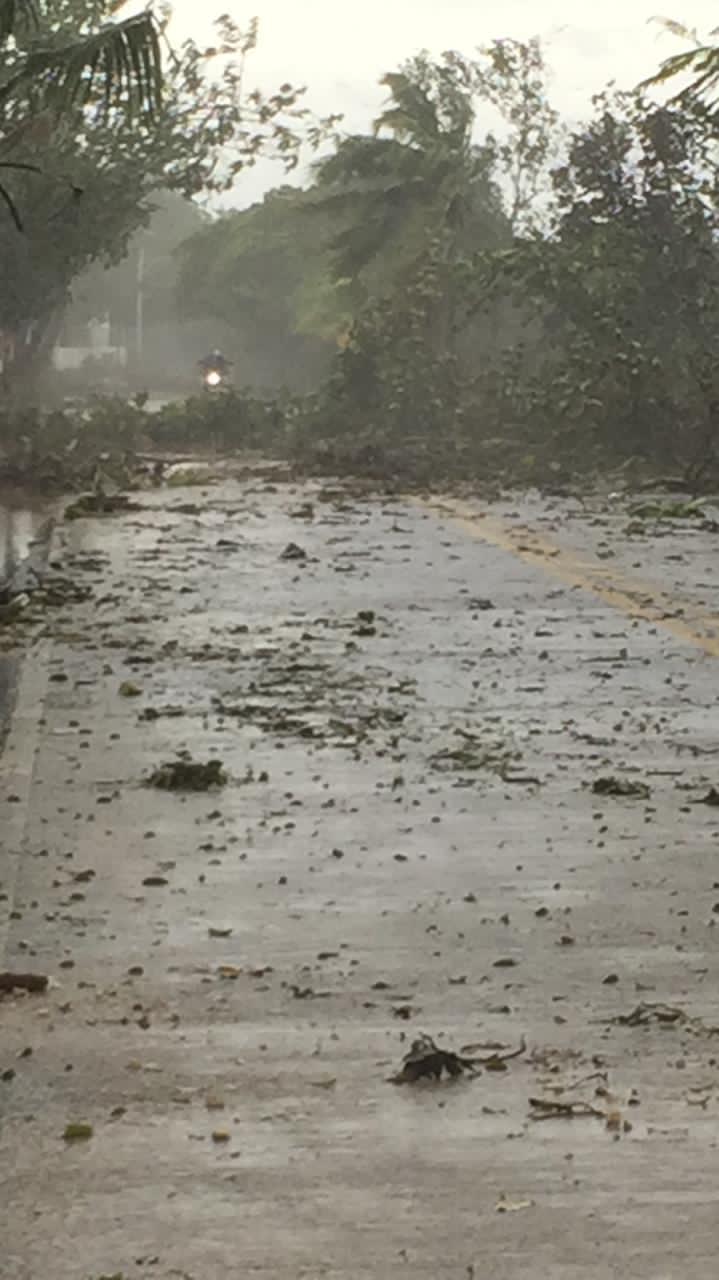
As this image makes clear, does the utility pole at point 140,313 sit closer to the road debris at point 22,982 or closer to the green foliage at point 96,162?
the green foliage at point 96,162

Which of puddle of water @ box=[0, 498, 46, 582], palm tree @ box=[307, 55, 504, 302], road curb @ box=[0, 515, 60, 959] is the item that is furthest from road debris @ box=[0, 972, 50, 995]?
palm tree @ box=[307, 55, 504, 302]

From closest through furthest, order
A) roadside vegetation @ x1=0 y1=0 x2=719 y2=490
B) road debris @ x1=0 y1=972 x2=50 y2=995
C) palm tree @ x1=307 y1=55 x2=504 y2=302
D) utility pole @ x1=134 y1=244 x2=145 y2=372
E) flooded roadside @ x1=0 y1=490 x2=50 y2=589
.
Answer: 1. road debris @ x1=0 y1=972 x2=50 y2=995
2. flooded roadside @ x1=0 y1=490 x2=50 y2=589
3. roadside vegetation @ x1=0 y1=0 x2=719 y2=490
4. palm tree @ x1=307 y1=55 x2=504 y2=302
5. utility pole @ x1=134 y1=244 x2=145 y2=372

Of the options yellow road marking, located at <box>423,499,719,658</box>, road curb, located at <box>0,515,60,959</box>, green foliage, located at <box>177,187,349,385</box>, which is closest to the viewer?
road curb, located at <box>0,515,60,959</box>

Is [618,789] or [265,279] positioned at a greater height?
[618,789]

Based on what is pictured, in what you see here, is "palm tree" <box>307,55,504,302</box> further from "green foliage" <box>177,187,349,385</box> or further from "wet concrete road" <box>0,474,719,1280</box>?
"wet concrete road" <box>0,474,719,1280</box>

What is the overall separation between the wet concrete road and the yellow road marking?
0.41m

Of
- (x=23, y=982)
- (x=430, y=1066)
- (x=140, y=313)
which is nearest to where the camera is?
(x=430, y=1066)

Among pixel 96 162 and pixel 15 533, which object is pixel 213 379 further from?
pixel 15 533

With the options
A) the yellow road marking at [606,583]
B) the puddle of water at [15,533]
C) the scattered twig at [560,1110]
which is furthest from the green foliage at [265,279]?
the scattered twig at [560,1110]

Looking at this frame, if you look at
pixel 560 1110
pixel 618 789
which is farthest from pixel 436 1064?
pixel 618 789

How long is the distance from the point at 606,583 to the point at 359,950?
10852 mm

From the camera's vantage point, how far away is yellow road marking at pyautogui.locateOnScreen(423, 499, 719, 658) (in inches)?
572

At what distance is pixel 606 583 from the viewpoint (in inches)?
684

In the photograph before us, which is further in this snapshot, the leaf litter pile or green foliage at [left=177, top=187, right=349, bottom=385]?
green foliage at [left=177, top=187, right=349, bottom=385]
